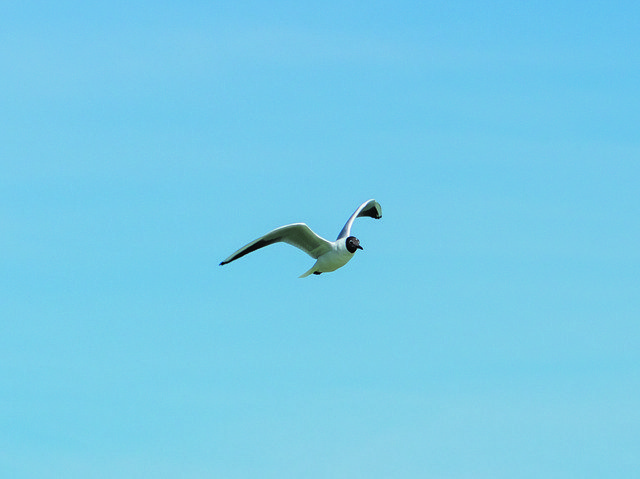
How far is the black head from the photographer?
4194 cm

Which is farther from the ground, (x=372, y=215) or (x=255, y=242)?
(x=372, y=215)

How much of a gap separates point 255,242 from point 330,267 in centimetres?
322

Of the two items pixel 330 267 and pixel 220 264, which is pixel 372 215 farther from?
pixel 220 264

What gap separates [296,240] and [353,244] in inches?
89.3

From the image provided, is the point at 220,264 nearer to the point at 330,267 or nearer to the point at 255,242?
the point at 255,242

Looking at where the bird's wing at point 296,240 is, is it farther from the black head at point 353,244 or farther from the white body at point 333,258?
the black head at point 353,244

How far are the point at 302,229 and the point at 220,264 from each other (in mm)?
3632

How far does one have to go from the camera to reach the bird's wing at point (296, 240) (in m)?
41.4

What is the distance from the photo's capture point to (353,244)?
41.9 m

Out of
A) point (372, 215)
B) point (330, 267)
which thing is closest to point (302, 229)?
point (330, 267)

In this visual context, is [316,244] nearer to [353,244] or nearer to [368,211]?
[353,244]

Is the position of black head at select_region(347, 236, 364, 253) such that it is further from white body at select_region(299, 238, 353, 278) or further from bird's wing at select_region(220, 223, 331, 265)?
bird's wing at select_region(220, 223, 331, 265)

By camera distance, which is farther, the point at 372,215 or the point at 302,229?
the point at 372,215

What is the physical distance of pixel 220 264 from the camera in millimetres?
40094
